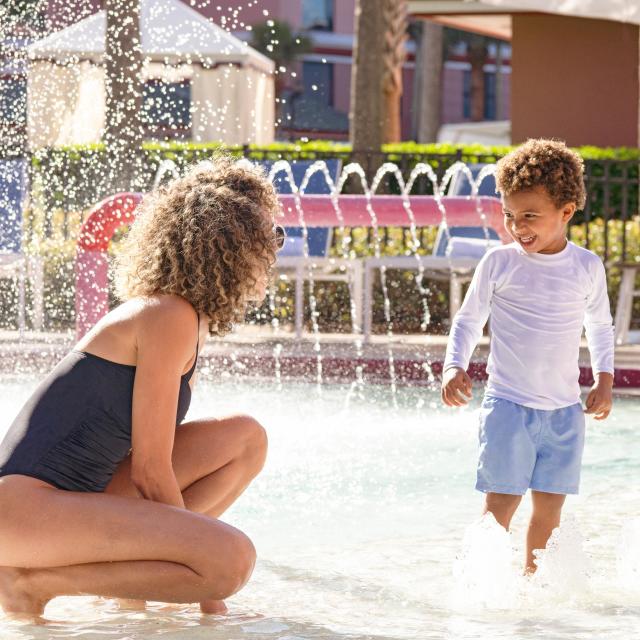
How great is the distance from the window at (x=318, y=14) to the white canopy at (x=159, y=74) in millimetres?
32584

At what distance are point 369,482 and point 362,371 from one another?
10.5ft

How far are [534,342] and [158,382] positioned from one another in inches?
48.5

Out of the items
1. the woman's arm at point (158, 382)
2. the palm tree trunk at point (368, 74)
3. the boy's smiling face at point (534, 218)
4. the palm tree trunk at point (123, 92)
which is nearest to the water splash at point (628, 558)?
the boy's smiling face at point (534, 218)

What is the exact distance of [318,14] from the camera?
186 ft

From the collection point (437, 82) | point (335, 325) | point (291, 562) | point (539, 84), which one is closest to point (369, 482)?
point (291, 562)

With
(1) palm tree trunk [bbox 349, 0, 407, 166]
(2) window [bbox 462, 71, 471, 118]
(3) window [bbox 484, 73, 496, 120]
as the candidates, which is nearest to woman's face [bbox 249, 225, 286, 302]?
(1) palm tree trunk [bbox 349, 0, 407, 166]

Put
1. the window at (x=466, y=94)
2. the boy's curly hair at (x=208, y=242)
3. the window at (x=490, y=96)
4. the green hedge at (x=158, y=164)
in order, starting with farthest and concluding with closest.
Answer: the window at (x=490, y=96)
the window at (x=466, y=94)
the green hedge at (x=158, y=164)
the boy's curly hair at (x=208, y=242)

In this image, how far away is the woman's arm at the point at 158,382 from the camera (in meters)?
3.38

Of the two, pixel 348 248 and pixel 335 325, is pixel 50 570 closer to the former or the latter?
pixel 335 325

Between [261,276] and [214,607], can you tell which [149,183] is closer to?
[261,276]

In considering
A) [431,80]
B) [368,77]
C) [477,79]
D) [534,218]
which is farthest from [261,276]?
[477,79]

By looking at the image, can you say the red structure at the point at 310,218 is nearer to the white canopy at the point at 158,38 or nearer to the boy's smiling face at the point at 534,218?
the boy's smiling face at the point at 534,218

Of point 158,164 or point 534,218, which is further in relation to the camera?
point 158,164

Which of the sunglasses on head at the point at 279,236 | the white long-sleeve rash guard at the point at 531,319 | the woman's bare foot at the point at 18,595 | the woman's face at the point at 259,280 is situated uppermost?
the sunglasses on head at the point at 279,236
